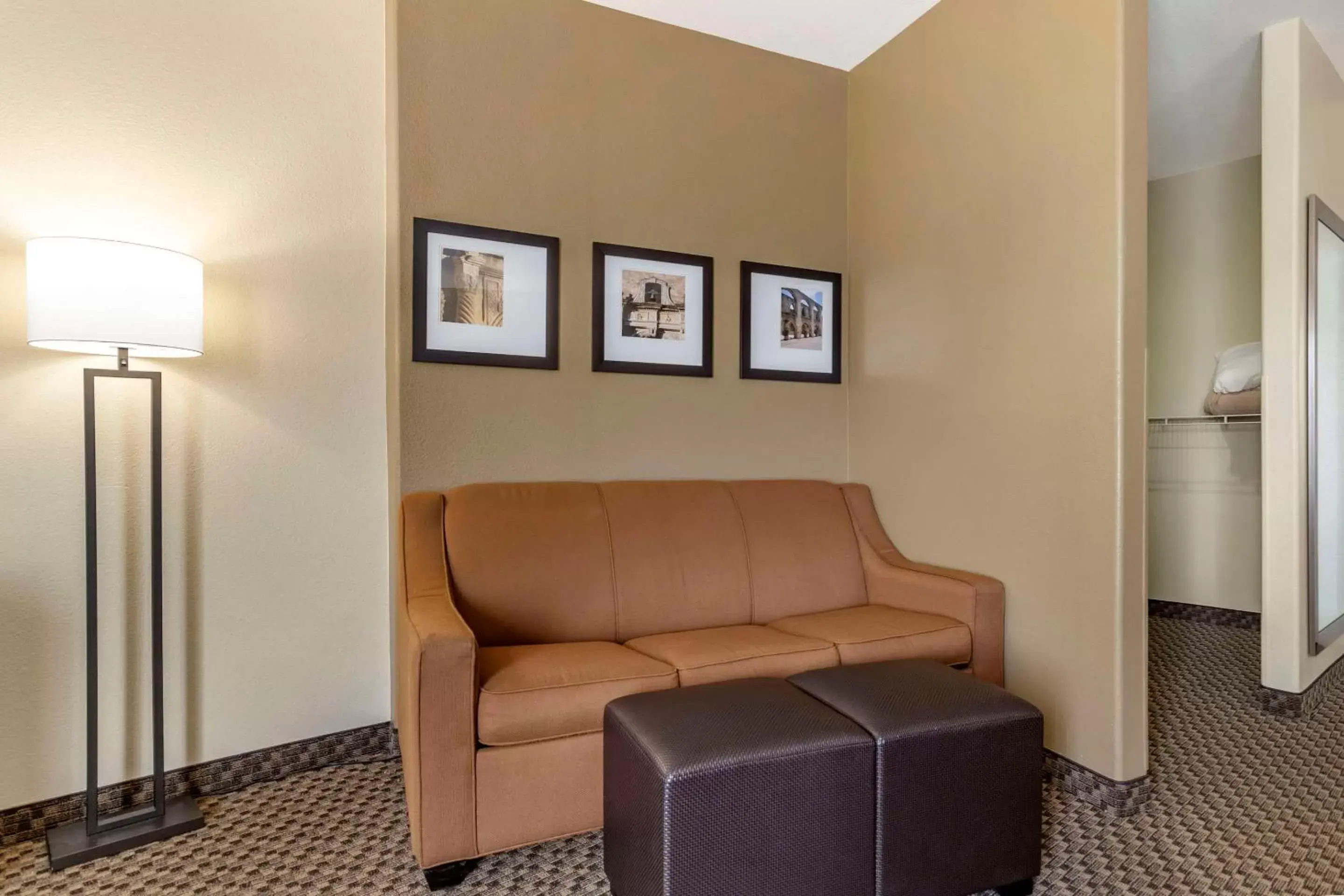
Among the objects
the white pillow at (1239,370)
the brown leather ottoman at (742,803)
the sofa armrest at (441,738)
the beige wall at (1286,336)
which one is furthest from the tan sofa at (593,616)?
the white pillow at (1239,370)

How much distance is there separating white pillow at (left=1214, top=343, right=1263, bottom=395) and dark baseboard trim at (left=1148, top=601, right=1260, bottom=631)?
1.31 meters

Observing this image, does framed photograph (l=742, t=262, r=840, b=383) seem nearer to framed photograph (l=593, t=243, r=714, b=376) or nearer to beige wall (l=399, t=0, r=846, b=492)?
beige wall (l=399, t=0, r=846, b=492)

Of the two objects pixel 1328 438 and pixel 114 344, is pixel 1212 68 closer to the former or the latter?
pixel 1328 438

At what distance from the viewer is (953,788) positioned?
160cm

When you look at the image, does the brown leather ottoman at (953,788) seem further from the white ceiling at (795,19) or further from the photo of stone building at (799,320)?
the white ceiling at (795,19)

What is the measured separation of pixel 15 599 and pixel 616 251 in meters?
2.22

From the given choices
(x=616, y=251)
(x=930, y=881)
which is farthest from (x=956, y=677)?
(x=616, y=251)

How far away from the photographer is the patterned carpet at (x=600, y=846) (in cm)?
178

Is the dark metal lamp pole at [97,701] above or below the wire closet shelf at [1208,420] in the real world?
below

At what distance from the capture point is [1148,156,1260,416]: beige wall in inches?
164

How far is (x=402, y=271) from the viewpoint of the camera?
8.11 ft

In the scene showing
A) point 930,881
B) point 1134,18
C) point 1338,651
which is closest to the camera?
point 930,881

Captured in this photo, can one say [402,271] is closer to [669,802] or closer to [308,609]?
[308,609]

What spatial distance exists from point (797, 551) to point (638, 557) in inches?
26.5
